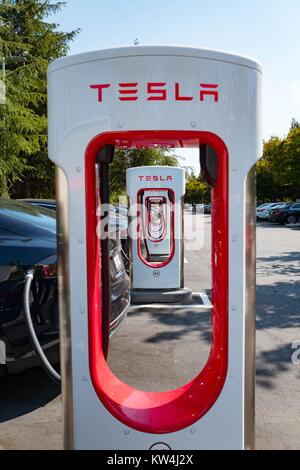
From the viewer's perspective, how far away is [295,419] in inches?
132

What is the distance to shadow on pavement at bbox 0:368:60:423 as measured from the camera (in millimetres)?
3558

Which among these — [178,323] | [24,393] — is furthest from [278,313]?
[24,393]

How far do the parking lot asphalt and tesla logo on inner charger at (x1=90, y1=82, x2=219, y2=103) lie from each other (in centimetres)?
221

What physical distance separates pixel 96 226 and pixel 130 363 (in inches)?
100

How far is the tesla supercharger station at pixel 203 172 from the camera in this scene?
1973 mm

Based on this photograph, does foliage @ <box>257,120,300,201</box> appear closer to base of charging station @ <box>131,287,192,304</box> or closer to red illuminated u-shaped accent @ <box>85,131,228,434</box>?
base of charging station @ <box>131,287,192,304</box>

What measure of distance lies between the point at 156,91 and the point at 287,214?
26.4 meters

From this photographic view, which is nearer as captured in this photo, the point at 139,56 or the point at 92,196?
the point at 139,56

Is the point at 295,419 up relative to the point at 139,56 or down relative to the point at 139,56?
down

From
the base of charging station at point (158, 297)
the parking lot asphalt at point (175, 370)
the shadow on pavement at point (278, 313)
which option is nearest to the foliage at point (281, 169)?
the shadow on pavement at point (278, 313)

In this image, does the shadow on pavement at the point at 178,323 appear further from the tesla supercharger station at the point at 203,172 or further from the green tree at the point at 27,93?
the green tree at the point at 27,93

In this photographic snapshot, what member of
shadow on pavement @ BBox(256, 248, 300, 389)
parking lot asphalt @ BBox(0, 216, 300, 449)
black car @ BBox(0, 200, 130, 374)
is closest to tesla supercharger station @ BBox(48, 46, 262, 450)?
parking lot asphalt @ BBox(0, 216, 300, 449)
